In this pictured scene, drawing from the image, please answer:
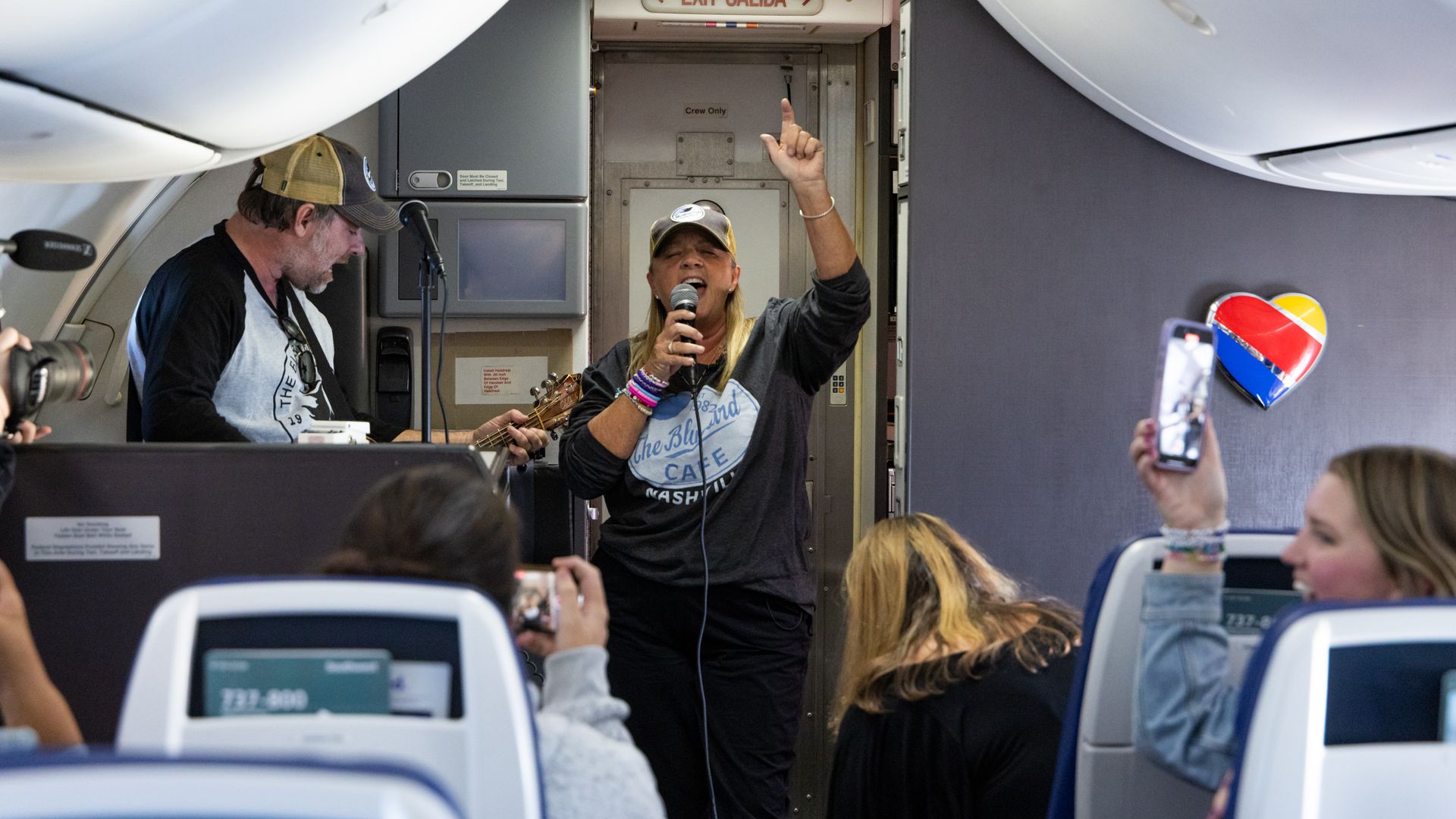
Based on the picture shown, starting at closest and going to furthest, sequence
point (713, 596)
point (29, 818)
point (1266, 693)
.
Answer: point (29, 818), point (1266, 693), point (713, 596)

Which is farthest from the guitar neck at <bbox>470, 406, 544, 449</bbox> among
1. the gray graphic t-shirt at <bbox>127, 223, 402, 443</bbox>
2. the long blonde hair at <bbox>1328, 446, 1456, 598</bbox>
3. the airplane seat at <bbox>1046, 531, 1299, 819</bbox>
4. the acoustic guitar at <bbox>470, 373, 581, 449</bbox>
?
the long blonde hair at <bbox>1328, 446, 1456, 598</bbox>

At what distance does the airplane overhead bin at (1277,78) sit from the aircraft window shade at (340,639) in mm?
2160

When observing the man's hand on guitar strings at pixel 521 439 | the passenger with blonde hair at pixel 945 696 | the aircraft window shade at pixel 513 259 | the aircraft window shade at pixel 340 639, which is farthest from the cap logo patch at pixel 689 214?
the aircraft window shade at pixel 340 639

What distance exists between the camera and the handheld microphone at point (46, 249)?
6.89 feet

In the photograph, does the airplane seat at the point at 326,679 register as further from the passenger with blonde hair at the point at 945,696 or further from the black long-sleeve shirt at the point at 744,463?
the black long-sleeve shirt at the point at 744,463

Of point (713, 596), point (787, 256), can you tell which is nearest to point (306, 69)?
point (713, 596)

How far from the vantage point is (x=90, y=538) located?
218cm

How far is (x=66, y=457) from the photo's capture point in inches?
85.8

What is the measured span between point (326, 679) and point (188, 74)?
1.60 meters

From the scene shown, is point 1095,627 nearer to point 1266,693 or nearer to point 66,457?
point 1266,693

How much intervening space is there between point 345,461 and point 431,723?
0.96 metres

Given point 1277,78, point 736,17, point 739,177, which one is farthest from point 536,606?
point 739,177

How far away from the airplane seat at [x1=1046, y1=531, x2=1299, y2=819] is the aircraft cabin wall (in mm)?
1803

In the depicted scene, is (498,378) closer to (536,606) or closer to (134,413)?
(134,413)
